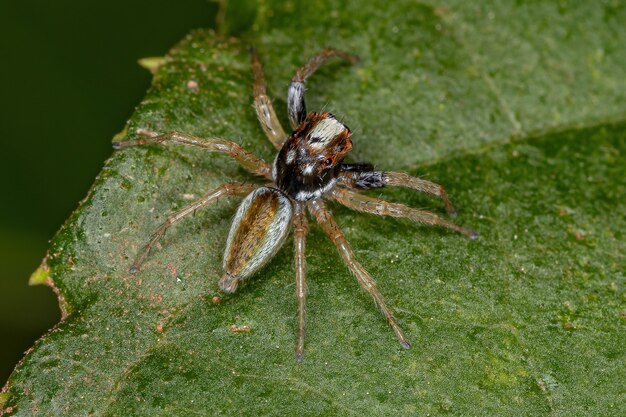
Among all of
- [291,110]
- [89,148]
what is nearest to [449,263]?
[291,110]

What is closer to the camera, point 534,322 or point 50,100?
point 534,322

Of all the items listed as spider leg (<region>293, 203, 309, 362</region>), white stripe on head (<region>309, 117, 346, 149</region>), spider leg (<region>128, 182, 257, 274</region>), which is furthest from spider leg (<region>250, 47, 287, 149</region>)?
spider leg (<region>293, 203, 309, 362</region>)

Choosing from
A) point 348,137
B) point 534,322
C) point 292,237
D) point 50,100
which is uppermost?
point 50,100

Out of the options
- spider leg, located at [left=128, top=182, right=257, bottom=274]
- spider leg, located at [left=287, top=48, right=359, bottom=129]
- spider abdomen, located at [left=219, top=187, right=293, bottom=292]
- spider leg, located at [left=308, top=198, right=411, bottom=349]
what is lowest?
spider leg, located at [left=308, top=198, right=411, bottom=349]

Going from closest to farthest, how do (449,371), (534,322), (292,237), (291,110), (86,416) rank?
(86,416) → (449,371) → (534,322) → (292,237) → (291,110)

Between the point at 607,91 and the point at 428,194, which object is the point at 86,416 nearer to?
the point at 428,194

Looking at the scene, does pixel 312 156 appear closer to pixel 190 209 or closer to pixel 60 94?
pixel 190 209

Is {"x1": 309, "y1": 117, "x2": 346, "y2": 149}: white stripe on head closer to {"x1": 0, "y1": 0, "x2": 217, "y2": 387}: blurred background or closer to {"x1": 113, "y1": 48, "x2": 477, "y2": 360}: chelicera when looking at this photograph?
{"x1": 113, "y1": 48, "x2": 477, "y2": 360}: chelicera

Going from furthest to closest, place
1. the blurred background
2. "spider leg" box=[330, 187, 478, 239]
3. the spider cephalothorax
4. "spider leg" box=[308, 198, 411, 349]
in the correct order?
the blurred background < the spider cephalothorax < "spider leg" box=[330, 187, 478, 239] < "spider leg" box=[308, 198, 411, 349]

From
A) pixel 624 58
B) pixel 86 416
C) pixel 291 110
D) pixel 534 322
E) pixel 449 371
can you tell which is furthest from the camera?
pixel 624 58
